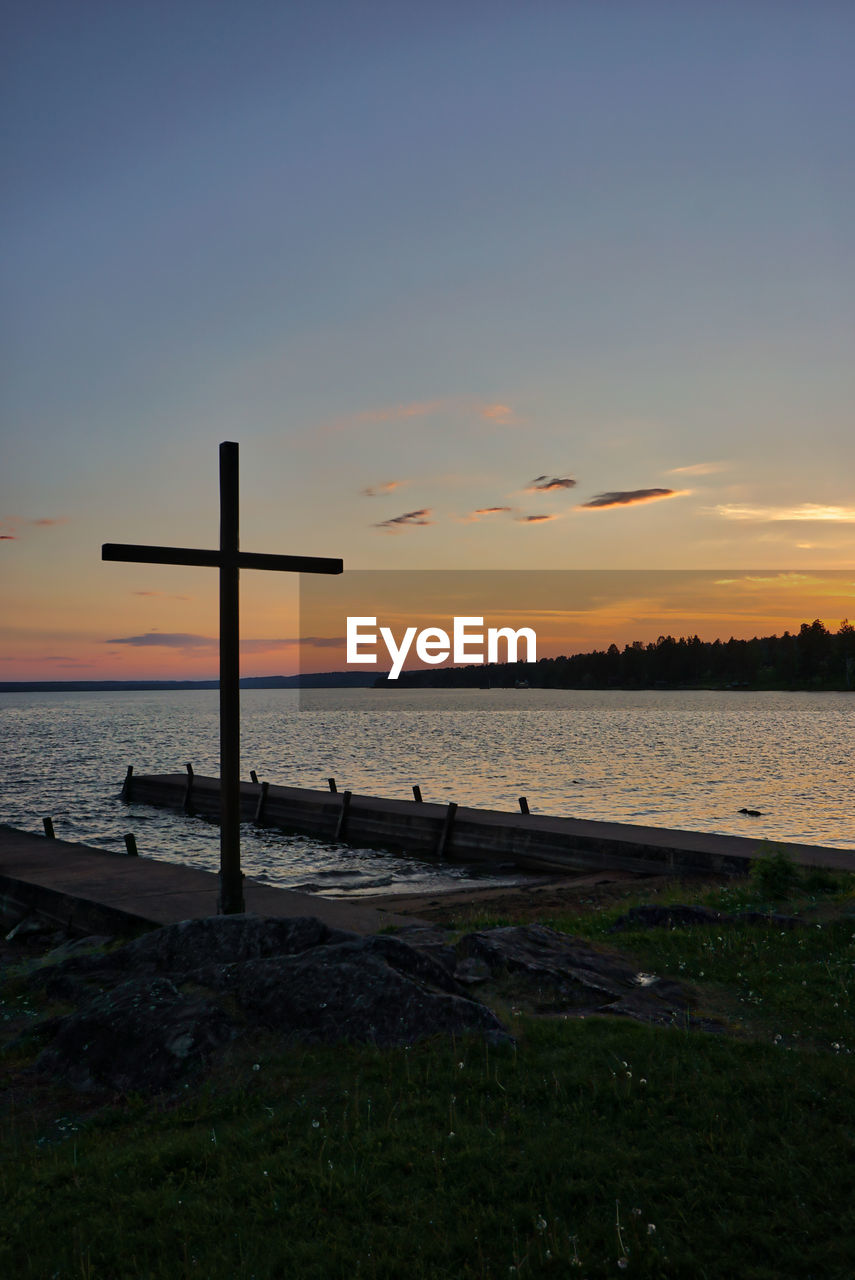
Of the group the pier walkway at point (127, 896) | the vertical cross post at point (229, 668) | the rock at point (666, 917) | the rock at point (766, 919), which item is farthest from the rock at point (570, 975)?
the vertical cross post at point (229, 668)

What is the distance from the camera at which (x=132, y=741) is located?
10969 cm

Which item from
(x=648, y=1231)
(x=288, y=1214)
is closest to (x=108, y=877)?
(x=288, y=1214)

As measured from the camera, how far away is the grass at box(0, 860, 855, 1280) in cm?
430

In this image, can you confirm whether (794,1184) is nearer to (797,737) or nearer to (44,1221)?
(44,1221)

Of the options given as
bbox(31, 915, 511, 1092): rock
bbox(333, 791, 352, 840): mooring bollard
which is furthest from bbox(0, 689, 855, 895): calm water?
bbox(31, 915, 511, 1092): rock

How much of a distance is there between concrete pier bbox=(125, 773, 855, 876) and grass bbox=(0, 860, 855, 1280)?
10346 mm

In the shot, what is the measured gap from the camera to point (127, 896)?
15.4 m

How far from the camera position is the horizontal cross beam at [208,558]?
10867 millimetres

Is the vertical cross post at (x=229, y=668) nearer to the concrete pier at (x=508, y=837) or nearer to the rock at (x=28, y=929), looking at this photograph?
the rock at (x=28, y=929)

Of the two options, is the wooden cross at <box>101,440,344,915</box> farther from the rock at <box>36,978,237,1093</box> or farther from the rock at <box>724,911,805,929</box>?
the rock at <box>724,911,805,929</box>

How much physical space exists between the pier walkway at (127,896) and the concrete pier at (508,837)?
772 cm

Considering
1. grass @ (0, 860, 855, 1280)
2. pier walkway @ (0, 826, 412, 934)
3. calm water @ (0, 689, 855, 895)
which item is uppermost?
grass @ (0, 860, 855, 1280)

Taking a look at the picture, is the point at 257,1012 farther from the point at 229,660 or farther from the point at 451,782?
the point at 451,782

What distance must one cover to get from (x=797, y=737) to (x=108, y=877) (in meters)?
97.6
